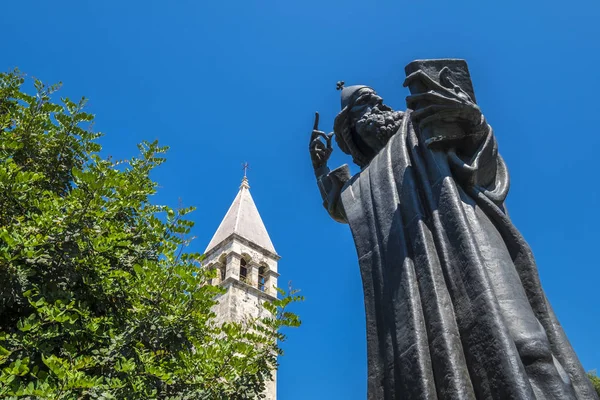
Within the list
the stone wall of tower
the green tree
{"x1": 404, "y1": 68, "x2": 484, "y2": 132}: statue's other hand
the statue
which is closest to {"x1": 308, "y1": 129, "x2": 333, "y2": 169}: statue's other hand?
the statue

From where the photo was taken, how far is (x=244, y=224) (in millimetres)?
36562

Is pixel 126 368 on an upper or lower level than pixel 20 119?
lower

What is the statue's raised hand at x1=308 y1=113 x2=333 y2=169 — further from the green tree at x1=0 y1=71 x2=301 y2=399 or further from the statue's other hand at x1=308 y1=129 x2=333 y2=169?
the green tree at x1=0 y1=71 x2=301 y2=399

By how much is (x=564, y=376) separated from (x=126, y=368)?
4312mm

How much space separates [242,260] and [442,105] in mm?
32423

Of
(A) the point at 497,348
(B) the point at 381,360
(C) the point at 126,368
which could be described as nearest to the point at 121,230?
(C) the point at 126,368

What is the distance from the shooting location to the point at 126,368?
17.5 feet

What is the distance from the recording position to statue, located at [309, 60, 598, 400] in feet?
7.31

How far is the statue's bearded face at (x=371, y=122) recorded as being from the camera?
371cm

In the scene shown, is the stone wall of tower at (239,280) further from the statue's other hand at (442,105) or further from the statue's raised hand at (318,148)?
the statue's other hand at (442,105)

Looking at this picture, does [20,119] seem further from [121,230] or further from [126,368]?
[126,368]

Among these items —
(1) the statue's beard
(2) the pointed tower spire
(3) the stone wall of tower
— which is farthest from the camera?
(2) the pointed tower spire

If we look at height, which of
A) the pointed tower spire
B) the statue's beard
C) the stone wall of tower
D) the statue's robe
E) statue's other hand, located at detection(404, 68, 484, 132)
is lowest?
the statue's robe

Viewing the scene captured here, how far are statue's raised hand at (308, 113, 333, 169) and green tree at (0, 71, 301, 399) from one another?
9.27 feet
